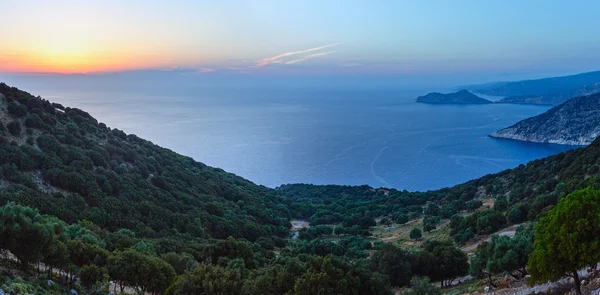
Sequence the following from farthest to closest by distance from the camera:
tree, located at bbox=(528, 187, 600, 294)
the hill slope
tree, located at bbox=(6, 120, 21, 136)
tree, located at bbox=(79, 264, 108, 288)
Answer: tree, located at bbox=(6, 120, 21, 136)
the hill slope
tree, located at bbox=(79, 264, 108, 288)
tree, located at bbox=(528, 187, 600, 294)

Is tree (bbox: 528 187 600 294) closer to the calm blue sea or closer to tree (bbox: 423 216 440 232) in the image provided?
tree (bbox: 423 216 440 232)

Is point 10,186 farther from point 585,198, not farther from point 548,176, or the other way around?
point 548,176

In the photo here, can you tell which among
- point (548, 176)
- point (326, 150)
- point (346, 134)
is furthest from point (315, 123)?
point (548, 176)

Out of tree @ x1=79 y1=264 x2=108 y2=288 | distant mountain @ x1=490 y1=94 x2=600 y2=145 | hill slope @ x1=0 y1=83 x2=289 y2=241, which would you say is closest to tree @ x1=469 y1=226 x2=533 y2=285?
tree @ x1=79 y1=264 x2=108 y2=288

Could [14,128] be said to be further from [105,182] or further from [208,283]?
[208,283]

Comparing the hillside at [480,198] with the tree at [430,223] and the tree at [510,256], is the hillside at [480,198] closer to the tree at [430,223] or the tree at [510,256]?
the tree at [430,223]

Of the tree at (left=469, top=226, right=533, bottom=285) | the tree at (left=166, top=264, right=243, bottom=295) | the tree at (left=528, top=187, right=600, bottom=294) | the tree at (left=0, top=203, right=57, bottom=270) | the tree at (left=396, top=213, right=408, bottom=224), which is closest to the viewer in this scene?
the tree at (left=528, top=187, right=600, bottom=294)

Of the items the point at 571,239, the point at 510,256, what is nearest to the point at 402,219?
the point at 510,256
